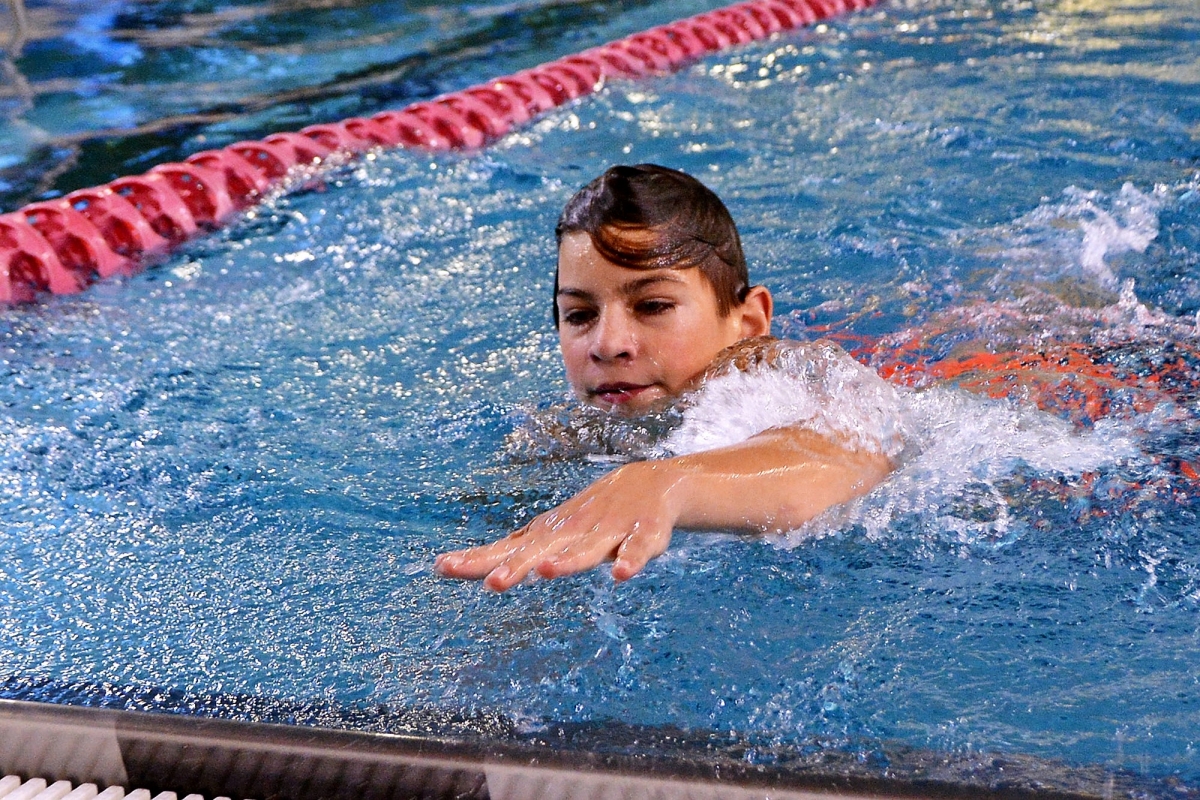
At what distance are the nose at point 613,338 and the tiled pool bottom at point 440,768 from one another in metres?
0.80

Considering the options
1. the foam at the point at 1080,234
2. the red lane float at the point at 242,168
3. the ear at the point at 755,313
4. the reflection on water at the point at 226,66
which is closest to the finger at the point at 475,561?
the ear at the point at 755,313

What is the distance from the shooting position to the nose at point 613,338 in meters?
2.12

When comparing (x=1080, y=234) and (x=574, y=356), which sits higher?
(x=574, y=356)

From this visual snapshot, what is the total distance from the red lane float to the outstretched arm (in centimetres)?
271

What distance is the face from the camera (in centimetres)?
215

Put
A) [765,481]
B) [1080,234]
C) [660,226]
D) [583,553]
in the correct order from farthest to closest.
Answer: [1080,234]
[660,226]
[765,481]
[583,553]

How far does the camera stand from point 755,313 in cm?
244

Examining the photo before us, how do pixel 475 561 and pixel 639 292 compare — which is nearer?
pixel 475 561

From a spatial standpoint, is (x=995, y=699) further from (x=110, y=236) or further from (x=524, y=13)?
(x=524, y=13)

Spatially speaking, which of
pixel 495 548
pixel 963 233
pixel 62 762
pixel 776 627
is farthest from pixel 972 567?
pixel 963 233

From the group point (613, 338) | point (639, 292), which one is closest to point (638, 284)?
point (639, 292)

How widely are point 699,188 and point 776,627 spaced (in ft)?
3.38

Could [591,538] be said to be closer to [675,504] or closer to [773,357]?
[675,504]

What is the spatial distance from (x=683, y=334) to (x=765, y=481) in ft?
1.97
